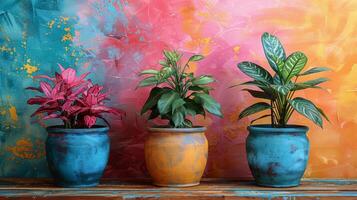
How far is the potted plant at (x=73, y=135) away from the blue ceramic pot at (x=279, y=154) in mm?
547

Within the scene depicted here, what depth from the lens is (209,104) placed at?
171 centimetres

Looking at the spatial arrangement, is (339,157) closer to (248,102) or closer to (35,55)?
(248,102)

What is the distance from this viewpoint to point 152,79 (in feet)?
5.67

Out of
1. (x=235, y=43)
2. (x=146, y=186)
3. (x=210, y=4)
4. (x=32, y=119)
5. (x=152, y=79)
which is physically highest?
(x=210, y=4)

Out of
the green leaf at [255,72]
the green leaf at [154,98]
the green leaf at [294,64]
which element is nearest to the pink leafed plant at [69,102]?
the green leaf at [154,98]

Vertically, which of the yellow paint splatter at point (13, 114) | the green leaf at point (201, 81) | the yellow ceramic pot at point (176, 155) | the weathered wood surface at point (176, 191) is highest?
the green leaf at point (201, 81)

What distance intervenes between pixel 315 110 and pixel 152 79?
1.91 ft

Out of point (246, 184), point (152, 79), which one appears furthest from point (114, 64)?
point (246, 184)

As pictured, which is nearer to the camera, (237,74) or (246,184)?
(246,184)

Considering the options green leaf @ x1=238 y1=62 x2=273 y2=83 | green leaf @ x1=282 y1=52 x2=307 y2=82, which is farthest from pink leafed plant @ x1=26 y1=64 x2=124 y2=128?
green leaf @ x1=282 y1=52 x2=307 y2=82

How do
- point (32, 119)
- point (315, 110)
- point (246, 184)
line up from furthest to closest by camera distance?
point (32, 119), point (246, 184), point (315, 110)

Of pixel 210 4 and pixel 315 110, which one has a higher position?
pixel 210 4

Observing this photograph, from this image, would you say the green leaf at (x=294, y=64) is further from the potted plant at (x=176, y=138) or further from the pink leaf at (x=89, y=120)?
the pink leaf at (x=89, y=120)

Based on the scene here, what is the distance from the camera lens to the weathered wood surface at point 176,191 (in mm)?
1574
